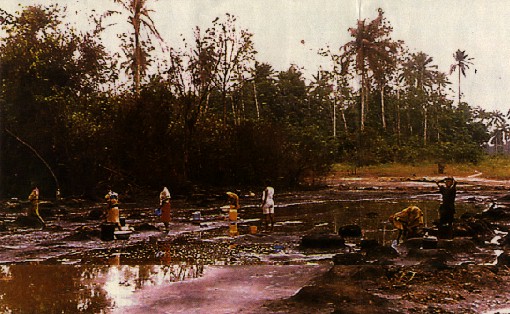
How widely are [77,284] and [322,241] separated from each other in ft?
18.4

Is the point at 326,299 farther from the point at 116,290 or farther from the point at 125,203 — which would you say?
the point at 125,203

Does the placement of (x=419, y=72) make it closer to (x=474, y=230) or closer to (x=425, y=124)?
(x=425, y=124)

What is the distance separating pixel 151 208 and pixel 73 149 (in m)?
7.14

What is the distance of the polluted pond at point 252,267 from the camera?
7.68 m

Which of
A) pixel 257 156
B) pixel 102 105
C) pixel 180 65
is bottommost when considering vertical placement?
pixel 257 156

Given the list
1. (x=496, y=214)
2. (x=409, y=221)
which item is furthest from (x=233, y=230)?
(x=496, y=214)

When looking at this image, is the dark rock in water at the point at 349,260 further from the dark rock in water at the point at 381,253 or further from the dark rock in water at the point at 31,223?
the dark rock in water at the point at 31,223

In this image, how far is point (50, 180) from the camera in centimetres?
2762

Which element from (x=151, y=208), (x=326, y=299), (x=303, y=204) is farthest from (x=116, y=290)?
(x=303, y=204)

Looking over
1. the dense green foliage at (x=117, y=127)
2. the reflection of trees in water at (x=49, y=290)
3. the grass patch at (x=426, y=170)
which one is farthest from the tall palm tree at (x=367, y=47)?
the reflection of trees in water at (x=49, y=290)

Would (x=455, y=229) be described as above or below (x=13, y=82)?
below

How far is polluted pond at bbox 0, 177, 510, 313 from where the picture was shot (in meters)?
7.68

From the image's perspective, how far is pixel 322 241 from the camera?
12352 millimetres

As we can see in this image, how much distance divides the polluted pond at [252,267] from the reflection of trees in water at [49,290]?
0.05 feet
